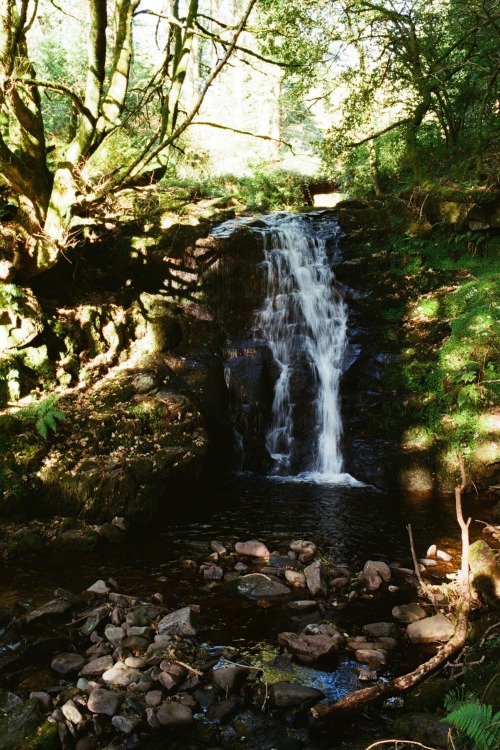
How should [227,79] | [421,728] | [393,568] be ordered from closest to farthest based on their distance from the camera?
[421,728] → [393,568] → [227,79]

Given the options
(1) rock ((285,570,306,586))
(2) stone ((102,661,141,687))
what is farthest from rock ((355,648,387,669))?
(2) stone ((102,661,141,687))

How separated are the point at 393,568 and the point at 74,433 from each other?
493 centimetres

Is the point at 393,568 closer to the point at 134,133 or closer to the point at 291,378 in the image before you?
the point at 291,378

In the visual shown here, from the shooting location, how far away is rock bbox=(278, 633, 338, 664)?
4.34 meters

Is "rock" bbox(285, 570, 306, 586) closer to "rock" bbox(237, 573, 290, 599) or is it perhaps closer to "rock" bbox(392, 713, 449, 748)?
"rock" bbox(237, 573, 290, 599)

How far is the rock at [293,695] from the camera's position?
12.4 ft

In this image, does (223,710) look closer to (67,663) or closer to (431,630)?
(67,663)

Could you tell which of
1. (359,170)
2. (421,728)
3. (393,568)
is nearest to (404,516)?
(393,568)

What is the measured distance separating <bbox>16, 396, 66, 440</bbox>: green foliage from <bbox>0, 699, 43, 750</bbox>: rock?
13.3 feet

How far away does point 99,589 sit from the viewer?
213 inches

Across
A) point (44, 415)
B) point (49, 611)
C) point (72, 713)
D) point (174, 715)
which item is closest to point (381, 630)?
point (174, 715)

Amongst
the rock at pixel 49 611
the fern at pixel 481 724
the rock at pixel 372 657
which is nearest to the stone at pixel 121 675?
the rock at pixel 49 611

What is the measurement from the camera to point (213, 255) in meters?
11.6

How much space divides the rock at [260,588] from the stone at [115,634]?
1.36m
